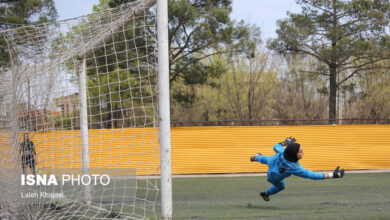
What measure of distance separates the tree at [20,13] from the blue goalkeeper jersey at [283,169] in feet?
57.5

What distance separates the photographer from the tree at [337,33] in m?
22.0

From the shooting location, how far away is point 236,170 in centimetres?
1555

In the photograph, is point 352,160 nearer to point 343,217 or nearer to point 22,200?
point 343,217

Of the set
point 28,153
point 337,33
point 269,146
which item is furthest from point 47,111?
point 337,33

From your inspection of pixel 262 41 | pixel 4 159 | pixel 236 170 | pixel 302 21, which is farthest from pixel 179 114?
pixel 4 159

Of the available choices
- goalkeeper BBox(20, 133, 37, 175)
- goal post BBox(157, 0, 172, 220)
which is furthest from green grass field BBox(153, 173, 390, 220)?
goalkeeper BBox(20, 133, 37, 175)

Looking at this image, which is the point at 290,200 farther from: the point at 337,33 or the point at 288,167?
the point at 337,33

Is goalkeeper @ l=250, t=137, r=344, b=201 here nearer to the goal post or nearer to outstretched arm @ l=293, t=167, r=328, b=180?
outstretched arm @ l=293, t=167, r=328, b=180

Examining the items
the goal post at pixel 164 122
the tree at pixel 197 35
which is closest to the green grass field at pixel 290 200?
the goal post at pixel 164 122

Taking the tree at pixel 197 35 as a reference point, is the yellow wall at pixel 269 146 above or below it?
below

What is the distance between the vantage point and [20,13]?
833 inches

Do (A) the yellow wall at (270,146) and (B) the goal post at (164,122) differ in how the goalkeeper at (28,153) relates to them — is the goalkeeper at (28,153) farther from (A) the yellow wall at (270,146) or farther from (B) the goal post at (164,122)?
(A) the yellow wall at (270,146)

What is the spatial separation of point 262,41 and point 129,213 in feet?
79.5

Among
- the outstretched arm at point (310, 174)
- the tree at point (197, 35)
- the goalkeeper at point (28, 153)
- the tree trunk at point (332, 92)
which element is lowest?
the outstretched arm at point (310, 174)
